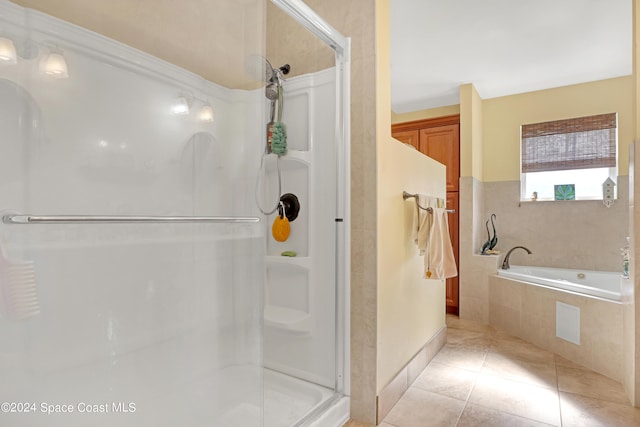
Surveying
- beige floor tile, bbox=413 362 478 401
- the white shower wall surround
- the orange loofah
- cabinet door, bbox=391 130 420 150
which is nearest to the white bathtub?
beige floor tile, bbox=413 362 478 401

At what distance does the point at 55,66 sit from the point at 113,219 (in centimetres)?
52

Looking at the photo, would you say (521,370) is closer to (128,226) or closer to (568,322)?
(568,322)

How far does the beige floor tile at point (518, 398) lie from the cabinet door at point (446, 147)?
2264 millimetres

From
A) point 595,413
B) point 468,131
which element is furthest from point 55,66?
point 468,131

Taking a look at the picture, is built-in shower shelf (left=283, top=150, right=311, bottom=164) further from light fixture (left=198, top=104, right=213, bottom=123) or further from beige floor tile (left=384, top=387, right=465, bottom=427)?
beige floor tile (left=384, top=387, right=465, bottom=427)

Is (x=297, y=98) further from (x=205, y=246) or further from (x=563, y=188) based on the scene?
(x=563, y=188)

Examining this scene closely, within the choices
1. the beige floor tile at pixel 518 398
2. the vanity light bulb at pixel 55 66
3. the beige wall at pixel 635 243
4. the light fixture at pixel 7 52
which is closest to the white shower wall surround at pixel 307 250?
the beige floor tile at pixel 518 398

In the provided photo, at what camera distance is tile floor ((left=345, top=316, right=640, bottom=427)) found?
5.88ft

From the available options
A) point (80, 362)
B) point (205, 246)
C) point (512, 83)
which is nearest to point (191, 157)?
point (205, 246)

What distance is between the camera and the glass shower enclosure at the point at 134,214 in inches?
40.3

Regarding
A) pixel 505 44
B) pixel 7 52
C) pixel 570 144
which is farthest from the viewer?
pixel 570 144

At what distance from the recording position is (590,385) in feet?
7.20

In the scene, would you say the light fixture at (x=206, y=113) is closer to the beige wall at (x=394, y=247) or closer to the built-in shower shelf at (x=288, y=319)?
the beige wall at (x=394, y=247)

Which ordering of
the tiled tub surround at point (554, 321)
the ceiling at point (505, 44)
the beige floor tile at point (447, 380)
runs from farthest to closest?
the ceiling at point (505, 44), the tiled tub surround at point (554, 321), the beige floor tile at point (447, 380)
